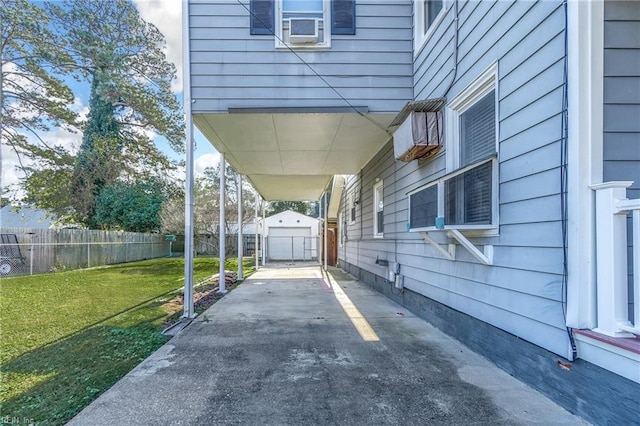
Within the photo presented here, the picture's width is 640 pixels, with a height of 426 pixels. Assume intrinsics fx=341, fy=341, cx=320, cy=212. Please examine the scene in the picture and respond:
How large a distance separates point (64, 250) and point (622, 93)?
1465cm

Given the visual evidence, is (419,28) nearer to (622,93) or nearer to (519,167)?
(519,167)

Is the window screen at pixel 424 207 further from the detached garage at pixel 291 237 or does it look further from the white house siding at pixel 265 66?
the detached garage at pixel 291 237

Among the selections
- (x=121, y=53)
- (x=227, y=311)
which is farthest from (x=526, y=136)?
(x=121, y=53)

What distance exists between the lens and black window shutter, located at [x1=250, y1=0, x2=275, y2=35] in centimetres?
471

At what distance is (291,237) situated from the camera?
20266 mm

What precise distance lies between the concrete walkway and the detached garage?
15.8m

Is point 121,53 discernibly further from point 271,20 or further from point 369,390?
point 369,390

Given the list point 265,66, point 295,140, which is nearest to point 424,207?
point 265,66

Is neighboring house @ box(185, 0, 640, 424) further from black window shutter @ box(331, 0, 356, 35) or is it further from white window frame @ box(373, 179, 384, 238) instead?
white window frame @ box(373, 179, 384, 238)

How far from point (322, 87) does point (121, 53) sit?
1282 cm

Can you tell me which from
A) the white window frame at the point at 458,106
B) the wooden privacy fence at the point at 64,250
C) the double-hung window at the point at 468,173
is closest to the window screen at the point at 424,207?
the double-hung window at the point at 468,173

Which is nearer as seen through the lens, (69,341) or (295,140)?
(69,341)

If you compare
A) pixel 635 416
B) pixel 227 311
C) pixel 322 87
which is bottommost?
pixel 227 311

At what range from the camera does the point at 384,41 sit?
482 centimetres
